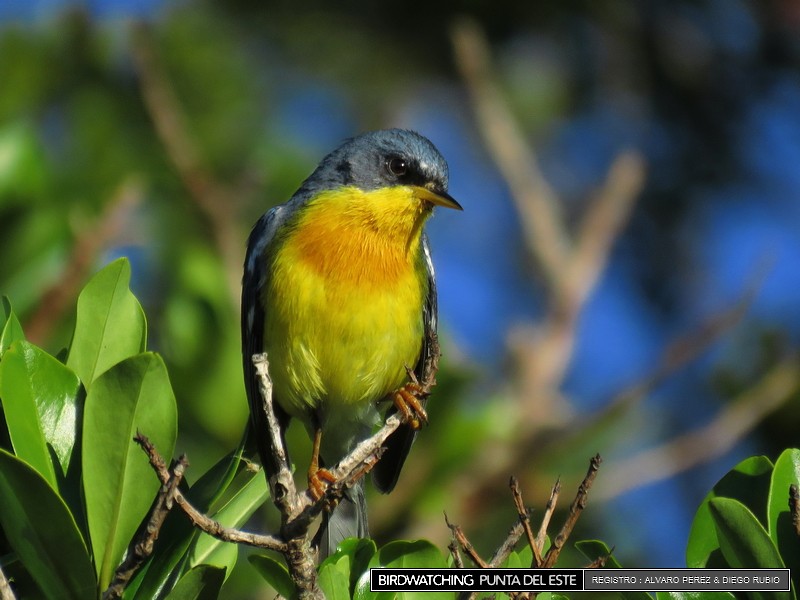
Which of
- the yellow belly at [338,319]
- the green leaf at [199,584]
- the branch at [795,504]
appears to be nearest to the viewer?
the branch at [795,504]

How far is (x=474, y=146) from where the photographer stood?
1125 centimetres

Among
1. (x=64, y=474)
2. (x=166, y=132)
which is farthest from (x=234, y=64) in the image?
(x=64, y=474)

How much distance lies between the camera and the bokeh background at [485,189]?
5.30 m

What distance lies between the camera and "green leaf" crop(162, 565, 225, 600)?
263cm

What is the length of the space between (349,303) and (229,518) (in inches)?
59.4

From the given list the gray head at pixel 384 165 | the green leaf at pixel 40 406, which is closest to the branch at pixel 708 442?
the gray head at pixel 384 165

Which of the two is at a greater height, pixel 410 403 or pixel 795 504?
pixel 410 403

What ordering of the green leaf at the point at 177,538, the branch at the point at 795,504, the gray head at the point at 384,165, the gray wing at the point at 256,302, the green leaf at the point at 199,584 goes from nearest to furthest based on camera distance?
the branch at the point at 795,504 < the green leaf at the point at 199,584 < the green leaf at the point at 177,538 < the gray wing at the point at 256,302 < the gray head at the point at 384,165

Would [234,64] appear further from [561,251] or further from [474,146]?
[474,146]

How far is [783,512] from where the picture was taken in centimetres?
269

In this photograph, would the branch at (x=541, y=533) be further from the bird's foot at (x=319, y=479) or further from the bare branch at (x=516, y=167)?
the bare branch at (x=516, y=167)

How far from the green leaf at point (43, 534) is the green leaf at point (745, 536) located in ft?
5.46

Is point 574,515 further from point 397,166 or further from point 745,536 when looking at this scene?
point 397,166

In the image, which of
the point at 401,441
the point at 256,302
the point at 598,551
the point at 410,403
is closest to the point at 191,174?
the point at 256,302
